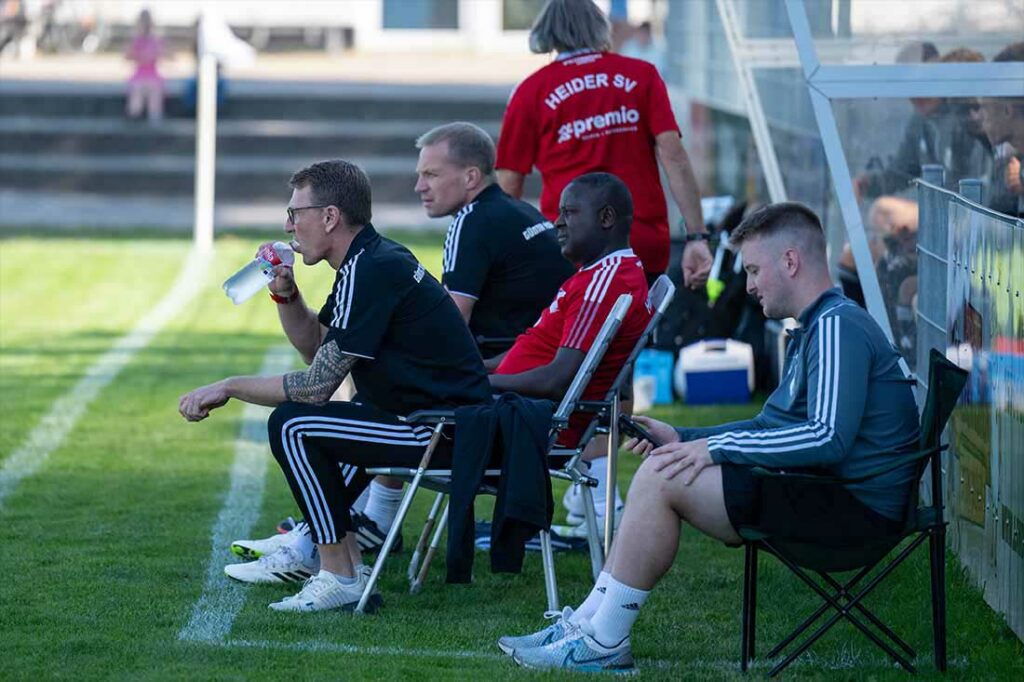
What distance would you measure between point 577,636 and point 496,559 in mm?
443

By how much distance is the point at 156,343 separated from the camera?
41.3 feet

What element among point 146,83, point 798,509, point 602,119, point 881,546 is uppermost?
point 146,83

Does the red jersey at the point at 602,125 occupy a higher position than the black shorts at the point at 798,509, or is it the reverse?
the red jersey at the point at 602,125

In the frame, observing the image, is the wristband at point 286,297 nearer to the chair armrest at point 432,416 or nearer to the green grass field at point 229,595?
the chair armrest at point 432,416

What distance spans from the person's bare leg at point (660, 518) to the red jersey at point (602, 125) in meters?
2.46

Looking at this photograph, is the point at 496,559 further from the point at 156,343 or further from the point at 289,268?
the point at 156,343

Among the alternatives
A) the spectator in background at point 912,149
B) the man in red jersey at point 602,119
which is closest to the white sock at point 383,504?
the man in red jersey at point 602,119

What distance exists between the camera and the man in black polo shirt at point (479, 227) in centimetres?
651

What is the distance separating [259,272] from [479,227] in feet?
3.23

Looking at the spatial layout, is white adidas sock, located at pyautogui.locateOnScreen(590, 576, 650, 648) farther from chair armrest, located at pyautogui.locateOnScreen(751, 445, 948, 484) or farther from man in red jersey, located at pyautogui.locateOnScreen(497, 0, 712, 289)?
man in red jersey, located at pyautogui.locateOnScreen(497, 0, 712, 289)

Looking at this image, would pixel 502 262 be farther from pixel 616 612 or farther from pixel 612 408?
pixel 616 612

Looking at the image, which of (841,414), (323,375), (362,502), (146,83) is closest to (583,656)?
(841,414)

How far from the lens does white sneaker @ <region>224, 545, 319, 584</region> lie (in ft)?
20.1

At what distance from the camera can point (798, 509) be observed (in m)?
4.84
